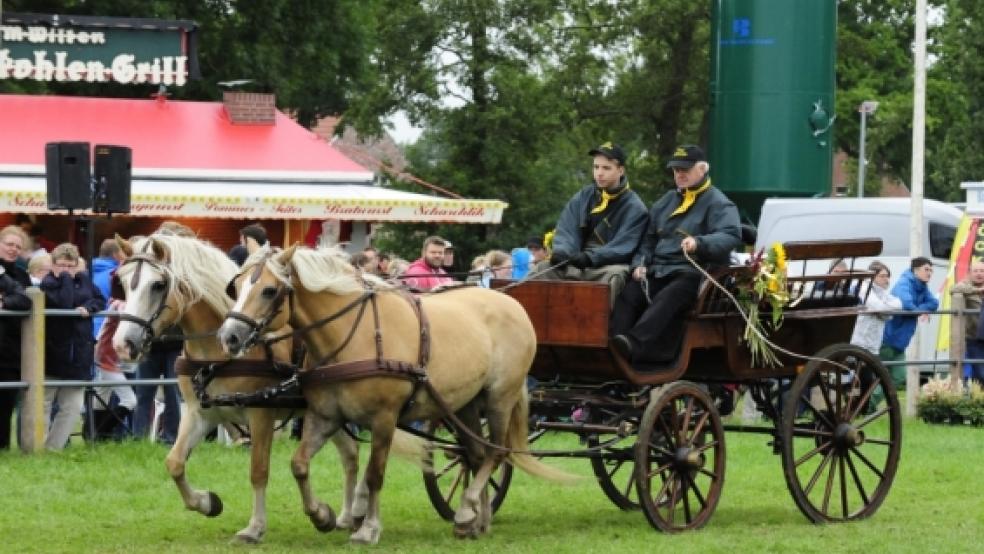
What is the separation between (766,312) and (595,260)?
1176 millimetres

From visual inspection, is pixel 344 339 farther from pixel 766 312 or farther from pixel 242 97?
pixel 242 97

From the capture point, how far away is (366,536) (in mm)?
10172

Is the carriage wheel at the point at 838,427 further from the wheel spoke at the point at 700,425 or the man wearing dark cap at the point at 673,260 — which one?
the man wearing dark cap at the point at 673,260

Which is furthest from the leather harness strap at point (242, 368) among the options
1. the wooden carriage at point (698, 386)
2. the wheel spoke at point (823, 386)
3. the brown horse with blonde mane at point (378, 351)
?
the wheel spoke at point (823, 386)

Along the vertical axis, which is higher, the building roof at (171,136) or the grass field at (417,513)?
the building roof at (171,136)

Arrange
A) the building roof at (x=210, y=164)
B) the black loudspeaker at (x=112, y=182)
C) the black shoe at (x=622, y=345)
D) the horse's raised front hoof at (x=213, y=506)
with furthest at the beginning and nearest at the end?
the building roof at (x=210, y=164)
the black loudspeaker at (x=112, y=182)
the black shoe at (x=622, y=345)
the horse's raised front hoof at (x=213, y=506)

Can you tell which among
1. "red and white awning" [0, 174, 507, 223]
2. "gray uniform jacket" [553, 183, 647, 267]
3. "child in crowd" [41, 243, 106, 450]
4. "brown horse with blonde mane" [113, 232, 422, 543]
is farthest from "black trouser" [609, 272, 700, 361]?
"red and white awning" [0, 174, 507, 223]

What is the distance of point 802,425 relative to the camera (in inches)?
464

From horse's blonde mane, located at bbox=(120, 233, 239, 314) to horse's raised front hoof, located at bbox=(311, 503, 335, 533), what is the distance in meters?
1.19

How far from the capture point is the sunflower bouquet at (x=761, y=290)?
11234mm

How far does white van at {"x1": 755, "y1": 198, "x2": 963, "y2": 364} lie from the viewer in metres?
25.4

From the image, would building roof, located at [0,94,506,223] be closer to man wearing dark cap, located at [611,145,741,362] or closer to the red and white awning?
the red and white awning

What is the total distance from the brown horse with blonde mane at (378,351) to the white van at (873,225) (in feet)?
45.6

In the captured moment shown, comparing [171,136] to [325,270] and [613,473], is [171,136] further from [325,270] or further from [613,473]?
[325,270]
